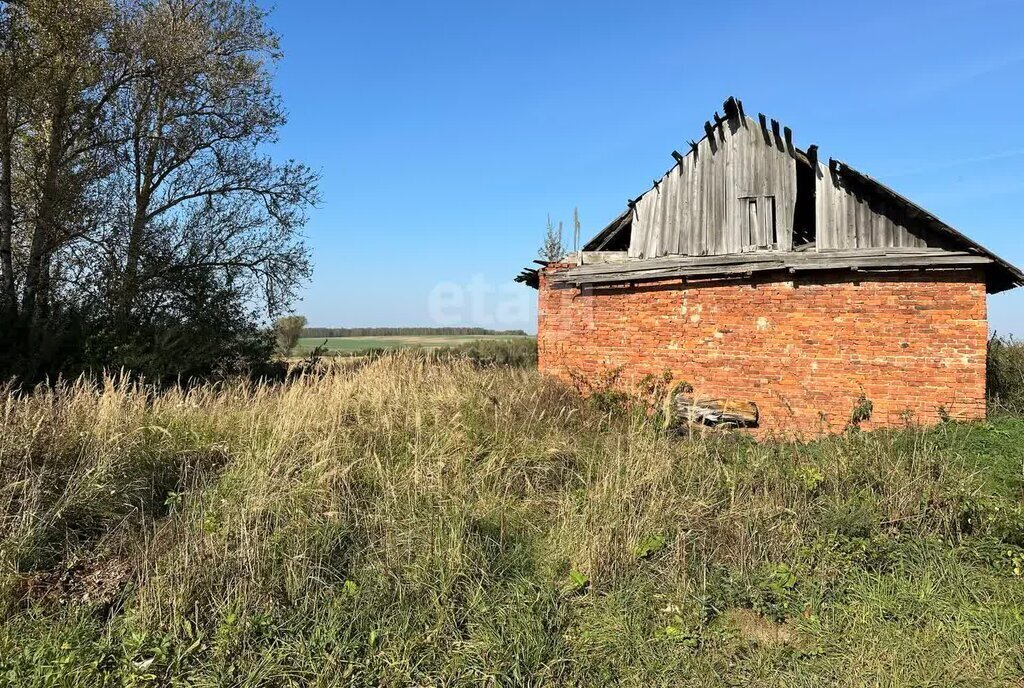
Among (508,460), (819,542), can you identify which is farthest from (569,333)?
(819,542)

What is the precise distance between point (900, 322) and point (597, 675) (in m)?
8.49

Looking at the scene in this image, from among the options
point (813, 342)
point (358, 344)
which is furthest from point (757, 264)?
point (358, 344)

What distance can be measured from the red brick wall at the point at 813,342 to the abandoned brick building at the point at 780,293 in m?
0.02

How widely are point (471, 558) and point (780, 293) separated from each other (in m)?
8.08

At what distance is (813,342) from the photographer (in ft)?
31.5

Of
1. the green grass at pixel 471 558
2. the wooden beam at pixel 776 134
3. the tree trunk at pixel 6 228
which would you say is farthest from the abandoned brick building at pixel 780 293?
the tree trunk at pixel 6 228

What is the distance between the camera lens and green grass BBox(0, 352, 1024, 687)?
3127 mm

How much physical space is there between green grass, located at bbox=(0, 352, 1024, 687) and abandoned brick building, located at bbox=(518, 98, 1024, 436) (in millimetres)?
3390

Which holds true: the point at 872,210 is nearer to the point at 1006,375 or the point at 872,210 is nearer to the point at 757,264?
the point at 757,264

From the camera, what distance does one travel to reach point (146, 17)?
14.7 meters

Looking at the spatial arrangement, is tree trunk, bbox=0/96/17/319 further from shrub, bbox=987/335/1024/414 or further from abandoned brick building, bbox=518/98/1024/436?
shrub, bbox=987/335/1024/414

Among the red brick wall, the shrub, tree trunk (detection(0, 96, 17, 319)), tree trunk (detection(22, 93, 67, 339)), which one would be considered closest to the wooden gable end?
the red brick wall

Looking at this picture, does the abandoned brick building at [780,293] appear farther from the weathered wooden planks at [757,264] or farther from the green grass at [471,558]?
the green grass at [471,558]

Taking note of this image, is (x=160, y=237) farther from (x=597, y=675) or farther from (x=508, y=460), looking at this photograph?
(x=597, y=675)
